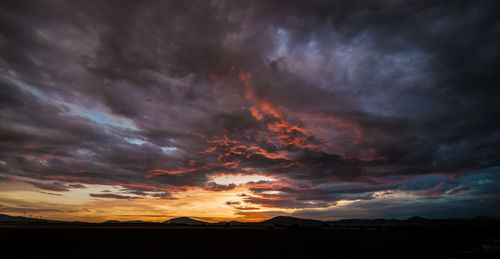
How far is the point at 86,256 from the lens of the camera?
35.7 meters

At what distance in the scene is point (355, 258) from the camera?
36.7m

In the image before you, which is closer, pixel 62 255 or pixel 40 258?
pixel 40 258

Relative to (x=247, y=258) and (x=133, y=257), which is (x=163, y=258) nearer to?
(x=133, y=257)

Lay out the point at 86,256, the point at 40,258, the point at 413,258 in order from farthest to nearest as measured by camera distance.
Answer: the point at 413,258
the point at 86,256
the point at 40,258

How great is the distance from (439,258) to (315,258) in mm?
17832

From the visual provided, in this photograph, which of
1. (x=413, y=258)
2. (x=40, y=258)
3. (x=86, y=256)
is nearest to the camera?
(x=40, y=258)

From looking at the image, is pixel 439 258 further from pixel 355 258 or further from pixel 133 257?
pixel 133 257

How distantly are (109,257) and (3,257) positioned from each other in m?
14.4

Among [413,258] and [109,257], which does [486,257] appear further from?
[109,257]

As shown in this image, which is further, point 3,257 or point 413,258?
point 413,258

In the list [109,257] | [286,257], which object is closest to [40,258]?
Answer: [109,257]

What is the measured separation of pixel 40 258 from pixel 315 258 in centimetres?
3864

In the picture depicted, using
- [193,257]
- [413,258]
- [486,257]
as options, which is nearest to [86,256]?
[193,257]

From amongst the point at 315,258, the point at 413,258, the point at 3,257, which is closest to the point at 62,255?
the point at 3,257
